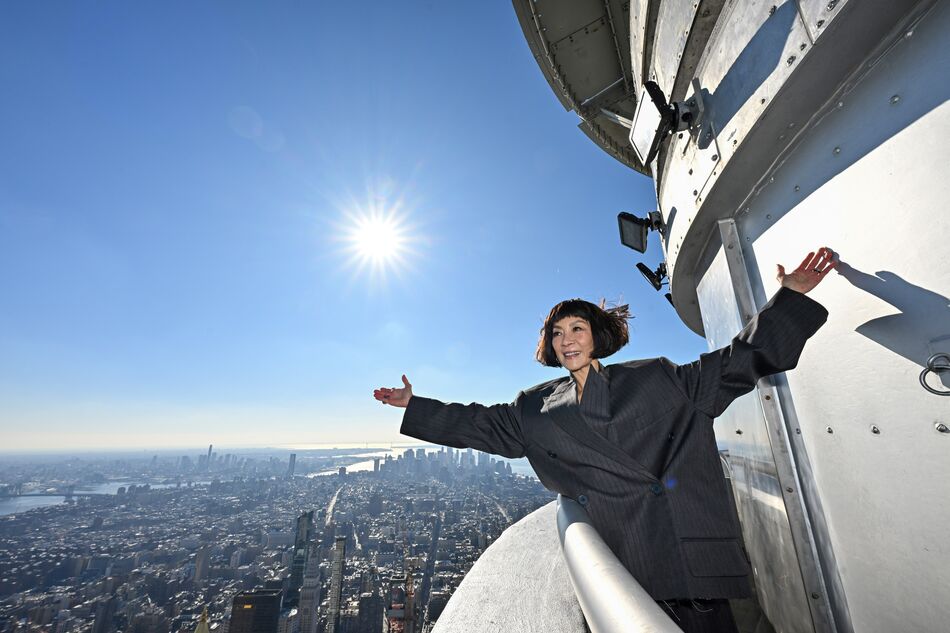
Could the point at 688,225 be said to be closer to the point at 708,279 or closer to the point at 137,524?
the point at 708,279

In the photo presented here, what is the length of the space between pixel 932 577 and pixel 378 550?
35225 mm

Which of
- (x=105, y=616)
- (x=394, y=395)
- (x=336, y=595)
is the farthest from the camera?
(x=336, y=595)

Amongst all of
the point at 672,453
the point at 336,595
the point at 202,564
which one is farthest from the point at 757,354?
the point at 202,564

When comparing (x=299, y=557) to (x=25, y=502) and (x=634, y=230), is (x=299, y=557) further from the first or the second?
(x=25, y=502)

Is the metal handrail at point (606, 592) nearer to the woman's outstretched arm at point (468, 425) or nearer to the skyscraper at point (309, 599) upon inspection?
the woman's outstretched arm at point (468, 425)

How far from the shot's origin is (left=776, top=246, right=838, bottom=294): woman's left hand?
150 centimetres

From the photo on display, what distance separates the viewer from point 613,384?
1782mm

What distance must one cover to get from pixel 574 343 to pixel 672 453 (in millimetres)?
716

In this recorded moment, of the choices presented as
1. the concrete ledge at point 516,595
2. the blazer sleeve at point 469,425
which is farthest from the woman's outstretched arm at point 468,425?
the concrete ledge at point 516,595

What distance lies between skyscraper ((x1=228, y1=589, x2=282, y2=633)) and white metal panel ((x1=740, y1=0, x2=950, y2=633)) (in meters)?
25.0

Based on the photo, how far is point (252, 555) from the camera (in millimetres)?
29531

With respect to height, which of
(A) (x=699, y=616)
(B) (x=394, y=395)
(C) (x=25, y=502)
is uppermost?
(B) (x=394, y=395)

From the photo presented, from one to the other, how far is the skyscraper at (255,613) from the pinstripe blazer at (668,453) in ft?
80.2

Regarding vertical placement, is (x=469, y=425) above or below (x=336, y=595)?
above
